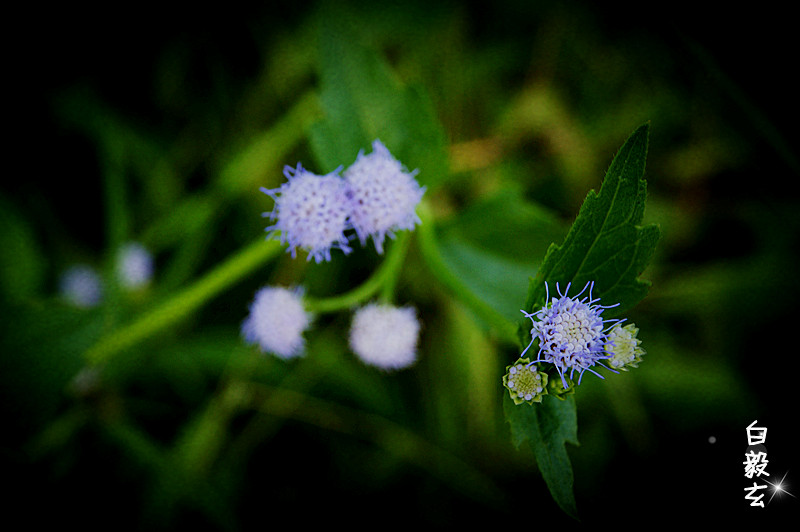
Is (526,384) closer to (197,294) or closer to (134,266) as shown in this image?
(197,294)

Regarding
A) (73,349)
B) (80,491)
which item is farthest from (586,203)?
(80,491)

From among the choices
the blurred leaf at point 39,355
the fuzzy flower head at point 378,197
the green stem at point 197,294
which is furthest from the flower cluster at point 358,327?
the blurred leaf at point 39,355

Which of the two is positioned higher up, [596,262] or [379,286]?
[379,286]

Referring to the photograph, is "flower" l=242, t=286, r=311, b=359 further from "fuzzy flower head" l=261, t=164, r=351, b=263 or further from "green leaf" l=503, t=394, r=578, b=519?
"green leaf" l=503, t=394, r=578, b=519

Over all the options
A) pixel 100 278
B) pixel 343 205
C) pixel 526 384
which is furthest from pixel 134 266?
pixel 526 384

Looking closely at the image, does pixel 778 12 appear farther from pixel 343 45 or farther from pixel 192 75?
pixel 192 75

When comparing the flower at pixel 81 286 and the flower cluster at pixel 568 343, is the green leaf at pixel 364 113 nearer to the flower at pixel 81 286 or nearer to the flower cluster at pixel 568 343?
the flower cluster at pixel 568 343
